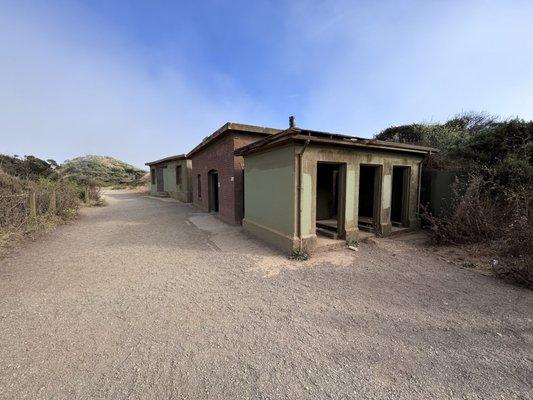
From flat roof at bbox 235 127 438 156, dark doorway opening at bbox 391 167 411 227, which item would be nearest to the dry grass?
dark doorway opening at bbox 391 167 411 227

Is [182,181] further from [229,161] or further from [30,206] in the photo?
[30,206]

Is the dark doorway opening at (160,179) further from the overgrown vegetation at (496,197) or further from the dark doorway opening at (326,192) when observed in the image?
the overgrown vegetation at (496,197)

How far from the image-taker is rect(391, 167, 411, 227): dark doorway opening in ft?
26.4

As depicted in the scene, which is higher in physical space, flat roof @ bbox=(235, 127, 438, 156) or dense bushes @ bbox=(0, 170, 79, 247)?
flat roof @ bbox=(235, 127, 438, 156)

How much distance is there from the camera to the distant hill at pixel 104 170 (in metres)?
33.9

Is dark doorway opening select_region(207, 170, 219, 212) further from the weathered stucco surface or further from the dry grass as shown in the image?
the dry grass

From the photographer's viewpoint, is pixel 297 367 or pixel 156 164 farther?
pixel 156 164

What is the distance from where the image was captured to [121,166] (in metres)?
38.9

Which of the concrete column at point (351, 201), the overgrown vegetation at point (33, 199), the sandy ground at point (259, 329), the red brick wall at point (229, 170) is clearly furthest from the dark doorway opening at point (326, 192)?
the overgrown vegetation at point (33, 199)

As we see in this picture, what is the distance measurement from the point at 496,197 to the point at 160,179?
22292 millimetres

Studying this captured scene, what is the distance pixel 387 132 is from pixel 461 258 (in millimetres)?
13764

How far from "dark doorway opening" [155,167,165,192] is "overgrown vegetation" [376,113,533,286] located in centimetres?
1987

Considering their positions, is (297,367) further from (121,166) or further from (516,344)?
(121,166)

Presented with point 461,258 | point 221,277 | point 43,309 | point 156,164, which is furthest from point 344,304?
point 156,164
